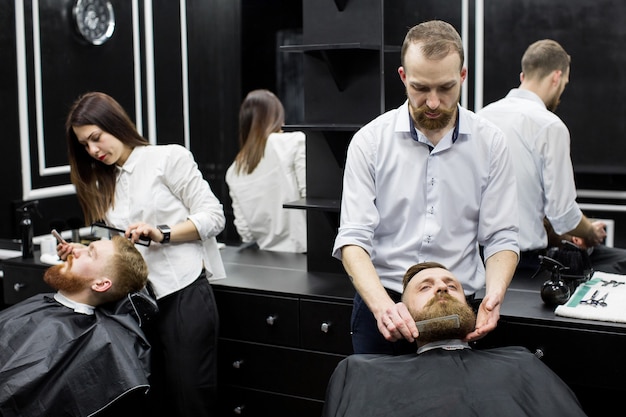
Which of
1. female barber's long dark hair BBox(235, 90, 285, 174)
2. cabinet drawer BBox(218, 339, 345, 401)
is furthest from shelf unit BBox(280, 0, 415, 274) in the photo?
female barber's long dark hair BBox(235, 90, 285, 174)

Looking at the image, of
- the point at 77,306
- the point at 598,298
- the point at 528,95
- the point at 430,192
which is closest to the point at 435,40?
the point at 430,192

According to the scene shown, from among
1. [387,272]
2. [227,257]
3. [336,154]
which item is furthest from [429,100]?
[227,257]

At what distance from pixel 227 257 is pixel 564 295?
1610mm

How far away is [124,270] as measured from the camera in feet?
9.14

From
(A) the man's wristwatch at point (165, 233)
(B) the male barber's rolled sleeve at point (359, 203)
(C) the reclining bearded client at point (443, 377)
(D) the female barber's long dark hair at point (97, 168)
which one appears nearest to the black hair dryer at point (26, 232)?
(D) the female barber's long dark hair at point (97, 168)

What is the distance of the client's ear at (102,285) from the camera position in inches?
107

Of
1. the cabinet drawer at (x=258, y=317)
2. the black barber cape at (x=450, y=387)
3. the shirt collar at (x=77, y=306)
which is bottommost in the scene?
the cabinet drawer at (x=258, y=317)

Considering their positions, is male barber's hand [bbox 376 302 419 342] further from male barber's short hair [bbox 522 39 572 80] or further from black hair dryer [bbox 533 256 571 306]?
male barber's short hair [bbox 522 39 572 80]

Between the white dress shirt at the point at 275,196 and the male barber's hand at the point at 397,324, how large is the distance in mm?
1733

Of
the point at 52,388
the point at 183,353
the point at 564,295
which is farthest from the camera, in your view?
the point at 183,353

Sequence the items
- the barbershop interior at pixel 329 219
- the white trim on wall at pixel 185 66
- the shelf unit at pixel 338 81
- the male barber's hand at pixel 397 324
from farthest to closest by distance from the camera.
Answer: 1. the white trim on wall at pixel 185 66
2. the shelf unit at pixel 338 81
3. the barbershop interior at pixel 329 219
4. the male barber's hand at pixel 397 324

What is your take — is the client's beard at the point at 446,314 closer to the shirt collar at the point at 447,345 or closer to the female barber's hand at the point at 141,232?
the shirt collar at the point at 447,345

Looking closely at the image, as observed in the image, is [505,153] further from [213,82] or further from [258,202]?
[213,82]

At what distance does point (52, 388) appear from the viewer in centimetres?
252
